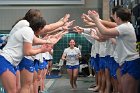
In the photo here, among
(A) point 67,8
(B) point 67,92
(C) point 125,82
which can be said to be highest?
(A) point 67,8

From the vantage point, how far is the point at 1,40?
6785mm

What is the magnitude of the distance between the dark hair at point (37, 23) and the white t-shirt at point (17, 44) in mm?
319

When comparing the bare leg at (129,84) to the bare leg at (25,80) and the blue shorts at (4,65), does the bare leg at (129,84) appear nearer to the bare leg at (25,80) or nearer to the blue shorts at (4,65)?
the bare leg at (25,80)

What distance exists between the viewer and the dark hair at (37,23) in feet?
17.3

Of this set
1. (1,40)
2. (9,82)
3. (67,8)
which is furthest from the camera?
(67,8)

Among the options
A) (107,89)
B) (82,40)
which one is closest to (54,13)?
(82,40)

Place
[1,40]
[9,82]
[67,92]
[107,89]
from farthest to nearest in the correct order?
[67,92]
[107,89]
[1,40]
[9,82]

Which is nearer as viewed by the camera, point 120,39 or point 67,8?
point 120,39

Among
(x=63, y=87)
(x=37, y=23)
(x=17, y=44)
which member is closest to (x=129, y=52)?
(x=37, y=23)

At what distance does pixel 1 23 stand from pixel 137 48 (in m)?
13.8

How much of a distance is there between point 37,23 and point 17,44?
21.1 inches

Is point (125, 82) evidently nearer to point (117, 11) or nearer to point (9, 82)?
point (117, 11)

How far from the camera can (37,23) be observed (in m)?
5.32

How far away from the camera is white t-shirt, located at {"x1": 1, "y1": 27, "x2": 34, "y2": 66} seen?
4.95m
